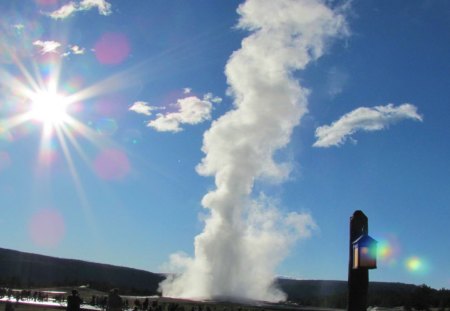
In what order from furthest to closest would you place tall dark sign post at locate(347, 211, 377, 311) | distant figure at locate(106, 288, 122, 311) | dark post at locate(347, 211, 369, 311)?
distant figure at locate(106, 288, 122, 311)
dark post at locate(347, 211, 369, 311)
tall dark sign post at locate(347, 211, 377, 311)

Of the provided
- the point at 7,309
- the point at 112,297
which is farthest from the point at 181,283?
the point at 112,297

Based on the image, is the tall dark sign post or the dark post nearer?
the tall dark sign post

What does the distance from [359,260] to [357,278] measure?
368 millimetres

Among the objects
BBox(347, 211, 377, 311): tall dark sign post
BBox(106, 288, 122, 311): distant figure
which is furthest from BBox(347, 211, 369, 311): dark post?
BBox(106, 288, 122, 311): distant figure

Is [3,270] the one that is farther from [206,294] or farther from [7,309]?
[7,309]

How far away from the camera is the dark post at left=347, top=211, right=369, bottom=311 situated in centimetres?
838

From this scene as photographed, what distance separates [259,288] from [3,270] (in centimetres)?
10215

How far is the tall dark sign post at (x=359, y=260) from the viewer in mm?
8250

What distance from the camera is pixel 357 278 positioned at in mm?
8484

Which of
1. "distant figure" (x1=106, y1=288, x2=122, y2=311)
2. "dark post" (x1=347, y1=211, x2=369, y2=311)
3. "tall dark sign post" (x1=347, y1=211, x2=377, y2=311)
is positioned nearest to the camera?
Result: "tall dark sign post" (x1=347, y1=211, x2=377, y2=311)

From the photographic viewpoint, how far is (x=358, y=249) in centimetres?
829

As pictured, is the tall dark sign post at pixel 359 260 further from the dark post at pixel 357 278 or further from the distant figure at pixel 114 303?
the distant figure at pixel 114 303

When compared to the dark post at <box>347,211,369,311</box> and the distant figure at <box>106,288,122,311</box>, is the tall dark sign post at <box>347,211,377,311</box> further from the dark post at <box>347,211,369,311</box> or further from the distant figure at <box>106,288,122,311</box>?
the distant figure at <box>106,288,122,311</box>

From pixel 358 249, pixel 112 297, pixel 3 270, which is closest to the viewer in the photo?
pixel 358 249
